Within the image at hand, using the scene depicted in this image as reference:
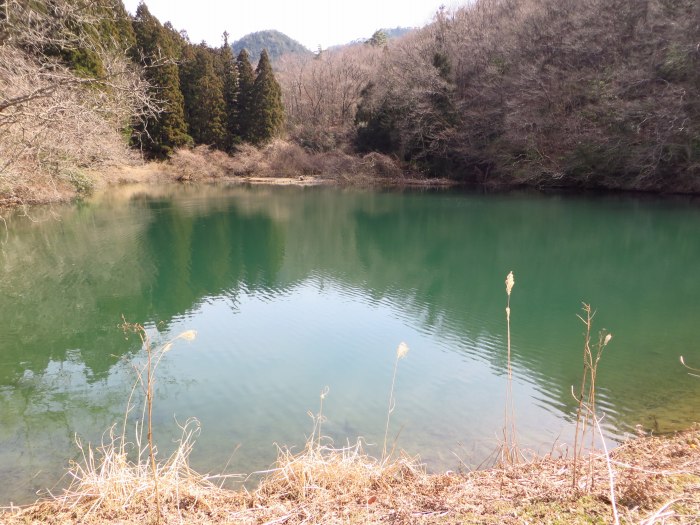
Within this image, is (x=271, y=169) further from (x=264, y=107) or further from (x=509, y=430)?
(x=509, y=430)

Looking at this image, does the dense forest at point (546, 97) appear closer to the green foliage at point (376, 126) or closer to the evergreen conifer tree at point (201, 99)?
the green foliage at point (376, 126)

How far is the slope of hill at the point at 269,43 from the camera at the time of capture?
131 metres

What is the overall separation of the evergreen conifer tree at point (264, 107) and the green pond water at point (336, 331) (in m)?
25.5

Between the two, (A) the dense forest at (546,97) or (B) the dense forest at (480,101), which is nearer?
(B) the dense forest at (480,101)

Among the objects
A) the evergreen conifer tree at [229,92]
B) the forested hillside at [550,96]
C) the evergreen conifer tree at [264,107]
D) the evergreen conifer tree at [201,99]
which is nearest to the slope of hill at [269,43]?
the evergreen conifer tree at [229,92]

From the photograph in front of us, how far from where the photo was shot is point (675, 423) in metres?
4.50

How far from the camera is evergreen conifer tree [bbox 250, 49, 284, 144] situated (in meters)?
40.8

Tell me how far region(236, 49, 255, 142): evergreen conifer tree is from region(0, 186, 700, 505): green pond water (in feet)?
83.9

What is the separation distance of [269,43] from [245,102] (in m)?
106

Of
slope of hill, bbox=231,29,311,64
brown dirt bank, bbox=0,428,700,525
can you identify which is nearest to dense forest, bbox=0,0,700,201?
brown dirt bank, bbox=0,428,700,525

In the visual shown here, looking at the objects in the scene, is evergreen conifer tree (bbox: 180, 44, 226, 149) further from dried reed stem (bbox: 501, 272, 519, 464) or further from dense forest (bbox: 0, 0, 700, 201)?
dried reed stem (bbox: 501, 272, 519, 464)

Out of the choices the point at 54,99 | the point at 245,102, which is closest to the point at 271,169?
the point at 245,102

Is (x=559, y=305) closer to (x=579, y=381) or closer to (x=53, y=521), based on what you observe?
(x=579, y=381)

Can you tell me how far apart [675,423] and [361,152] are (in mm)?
34547
